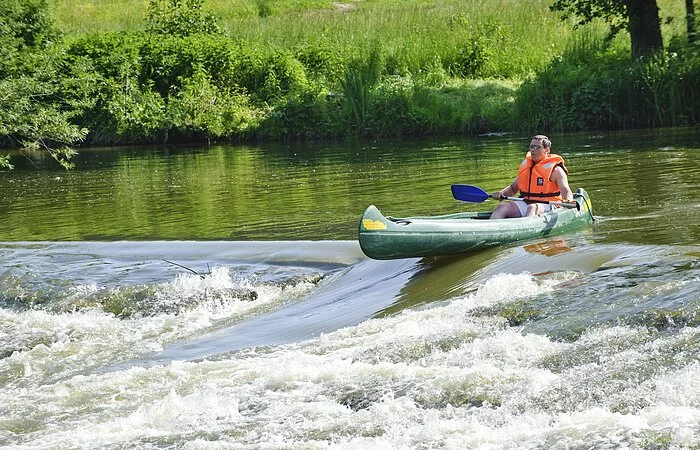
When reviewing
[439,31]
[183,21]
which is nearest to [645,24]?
[439,31]

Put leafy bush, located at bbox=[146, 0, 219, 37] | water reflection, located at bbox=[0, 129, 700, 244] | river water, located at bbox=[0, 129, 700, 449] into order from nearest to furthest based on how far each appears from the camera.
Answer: river water, located at bbox=[0, 129, 700, 449]
water reflection, located at bbox=[0, 129, 700, 244]
leafy bush, located at bbox=[146, 0, 219, 37]

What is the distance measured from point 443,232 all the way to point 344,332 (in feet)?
7.22

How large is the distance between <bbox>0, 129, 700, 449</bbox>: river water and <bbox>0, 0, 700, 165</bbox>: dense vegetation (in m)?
8.99

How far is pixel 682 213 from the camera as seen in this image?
1180cm

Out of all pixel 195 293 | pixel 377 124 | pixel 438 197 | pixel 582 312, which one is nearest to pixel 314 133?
pixel 377 124

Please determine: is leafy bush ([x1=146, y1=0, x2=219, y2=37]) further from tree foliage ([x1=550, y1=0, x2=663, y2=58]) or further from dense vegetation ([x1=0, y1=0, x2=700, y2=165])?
tree foliage ([x1=550, y1=0, x2=663, y2=58])

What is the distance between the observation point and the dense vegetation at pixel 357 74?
2414 cm

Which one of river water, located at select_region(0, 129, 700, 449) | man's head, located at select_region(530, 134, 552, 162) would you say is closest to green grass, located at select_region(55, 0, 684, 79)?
river water, located at select_region(0, 129, 700, 449)

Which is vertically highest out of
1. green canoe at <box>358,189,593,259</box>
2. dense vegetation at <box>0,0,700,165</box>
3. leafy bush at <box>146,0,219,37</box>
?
leafy bush at <box>146,0,219,37</box>

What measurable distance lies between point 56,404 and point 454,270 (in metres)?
4.12

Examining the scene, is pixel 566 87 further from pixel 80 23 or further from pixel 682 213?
pixel 80 23

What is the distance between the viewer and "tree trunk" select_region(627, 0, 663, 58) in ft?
78.8

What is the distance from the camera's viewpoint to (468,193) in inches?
452

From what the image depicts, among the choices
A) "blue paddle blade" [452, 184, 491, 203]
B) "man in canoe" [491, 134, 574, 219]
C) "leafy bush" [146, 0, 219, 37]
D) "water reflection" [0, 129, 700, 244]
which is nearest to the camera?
"man in canoe" [491, 134, 574, 219]
